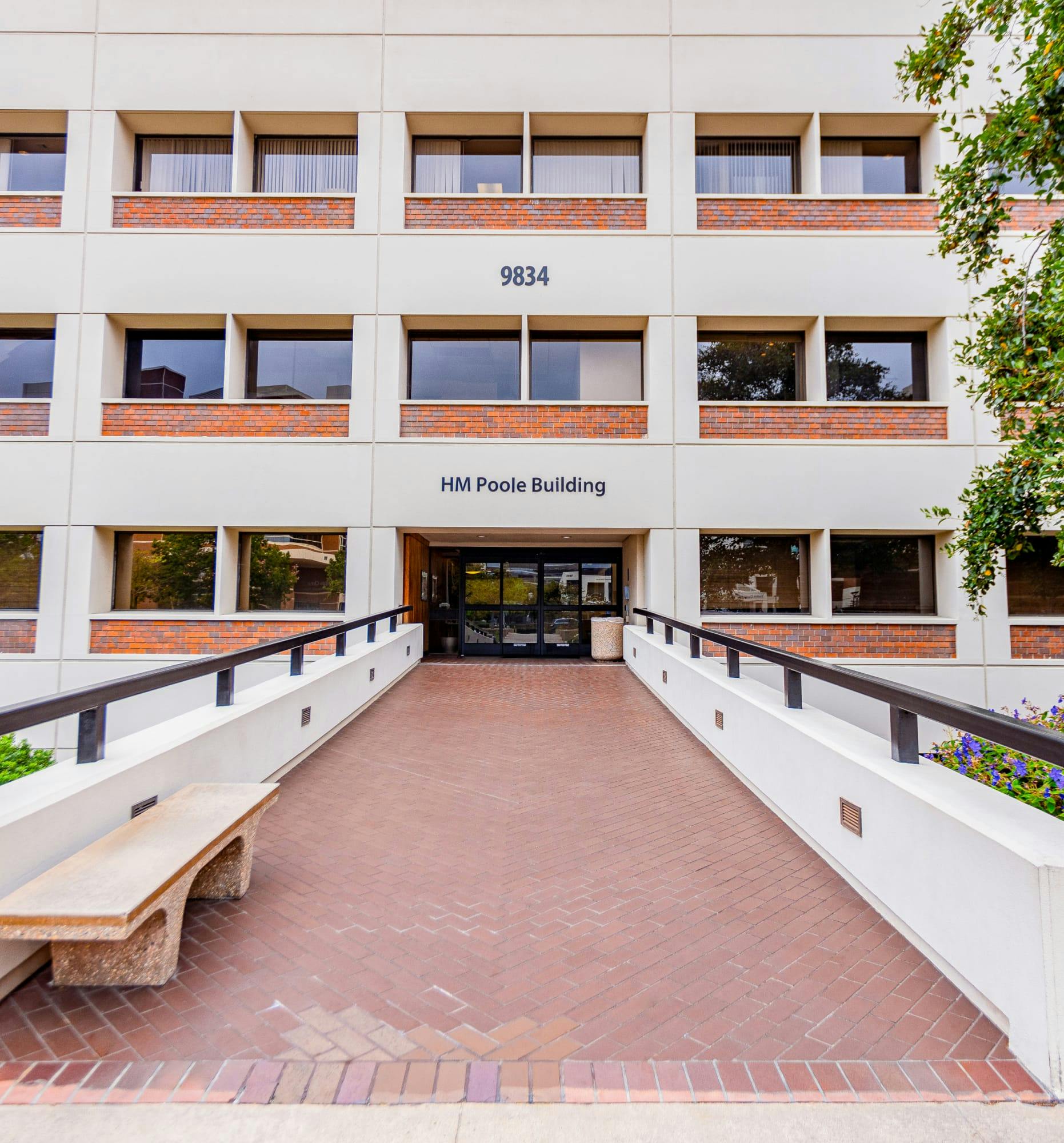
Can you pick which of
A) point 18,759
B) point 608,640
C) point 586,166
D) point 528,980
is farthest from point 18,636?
point 586,166

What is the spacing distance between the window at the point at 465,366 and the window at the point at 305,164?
3.34 metres

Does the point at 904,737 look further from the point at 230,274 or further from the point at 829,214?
the point at 230,274

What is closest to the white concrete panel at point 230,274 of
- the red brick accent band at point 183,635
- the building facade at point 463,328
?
the building facade at point 463,328

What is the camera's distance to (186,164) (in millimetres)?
11867

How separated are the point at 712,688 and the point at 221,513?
891 centimetres

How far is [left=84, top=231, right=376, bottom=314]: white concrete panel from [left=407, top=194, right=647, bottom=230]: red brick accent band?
49.3 inches

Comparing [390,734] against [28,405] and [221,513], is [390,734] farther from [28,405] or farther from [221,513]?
[28,405]

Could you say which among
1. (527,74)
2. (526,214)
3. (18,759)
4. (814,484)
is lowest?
(18,759)

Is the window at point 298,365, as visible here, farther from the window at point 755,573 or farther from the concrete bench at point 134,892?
the concrete bench at point 134,892

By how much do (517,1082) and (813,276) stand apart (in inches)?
495

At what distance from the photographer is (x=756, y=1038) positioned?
2520 millimetres

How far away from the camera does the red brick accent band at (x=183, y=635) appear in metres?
10.8

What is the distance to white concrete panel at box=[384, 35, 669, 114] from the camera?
1138cm

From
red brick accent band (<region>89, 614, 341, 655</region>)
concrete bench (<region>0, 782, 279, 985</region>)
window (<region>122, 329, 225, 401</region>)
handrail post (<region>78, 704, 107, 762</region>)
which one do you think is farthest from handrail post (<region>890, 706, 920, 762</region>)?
window (<region>122, 329, 225, 401</region>)
